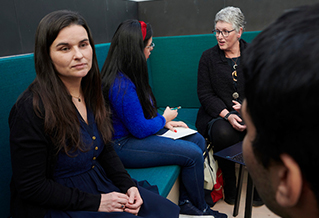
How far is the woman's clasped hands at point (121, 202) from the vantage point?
1207mm

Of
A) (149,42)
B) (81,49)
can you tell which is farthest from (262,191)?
(149,42)

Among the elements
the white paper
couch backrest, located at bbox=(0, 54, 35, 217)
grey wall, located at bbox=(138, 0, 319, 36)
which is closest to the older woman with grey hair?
the white paper

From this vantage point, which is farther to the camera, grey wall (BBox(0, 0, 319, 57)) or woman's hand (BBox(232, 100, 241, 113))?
woman's hand (BBox(232, 100, 241, 113))

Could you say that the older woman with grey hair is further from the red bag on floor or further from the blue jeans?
the blue jeans

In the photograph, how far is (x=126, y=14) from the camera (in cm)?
326

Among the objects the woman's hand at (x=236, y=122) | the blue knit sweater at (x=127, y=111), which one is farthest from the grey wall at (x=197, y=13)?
the blue knit sweater at (x=127, y=111)

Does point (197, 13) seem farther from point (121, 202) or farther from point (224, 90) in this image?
point (121, 202)

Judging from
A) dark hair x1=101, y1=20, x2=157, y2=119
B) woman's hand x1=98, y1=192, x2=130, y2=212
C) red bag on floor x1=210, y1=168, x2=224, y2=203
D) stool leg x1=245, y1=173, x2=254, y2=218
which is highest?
dark hair x1=101, y1=20, x2=157, y2=119

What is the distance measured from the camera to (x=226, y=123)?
235cm

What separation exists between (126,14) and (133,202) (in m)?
2.52

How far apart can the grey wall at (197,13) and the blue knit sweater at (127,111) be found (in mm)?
1978

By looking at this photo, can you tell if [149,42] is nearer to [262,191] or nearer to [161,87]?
[161,87]

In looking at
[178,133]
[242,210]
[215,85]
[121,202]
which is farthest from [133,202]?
[215,85]

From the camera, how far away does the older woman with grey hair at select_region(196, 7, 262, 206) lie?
7.56ft
